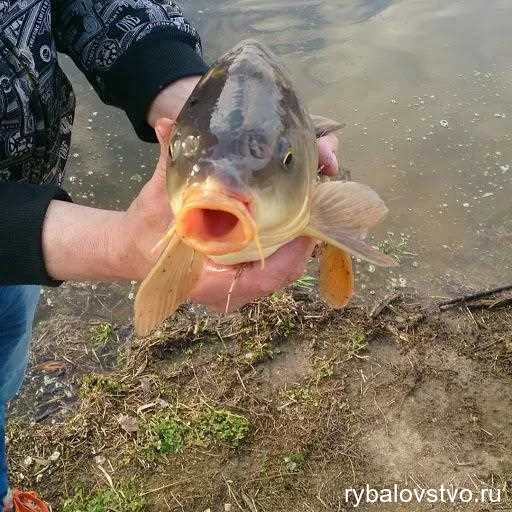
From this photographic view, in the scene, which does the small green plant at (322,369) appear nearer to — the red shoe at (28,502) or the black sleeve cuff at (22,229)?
the red shoe at (28,502)

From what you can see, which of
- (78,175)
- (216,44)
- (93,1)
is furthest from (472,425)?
(216,44)

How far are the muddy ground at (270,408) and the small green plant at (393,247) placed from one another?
0.51m

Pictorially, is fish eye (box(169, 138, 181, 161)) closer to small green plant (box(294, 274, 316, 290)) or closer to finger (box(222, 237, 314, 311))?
finger (box(222, 237, 314, 311))

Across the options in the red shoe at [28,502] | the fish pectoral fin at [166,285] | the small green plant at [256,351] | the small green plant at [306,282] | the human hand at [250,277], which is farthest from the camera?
the small green plant at [306,282]

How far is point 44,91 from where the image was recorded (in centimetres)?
202

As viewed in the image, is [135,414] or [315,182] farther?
[135,414]

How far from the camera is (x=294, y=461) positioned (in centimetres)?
292

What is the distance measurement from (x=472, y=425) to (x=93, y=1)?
2.28m

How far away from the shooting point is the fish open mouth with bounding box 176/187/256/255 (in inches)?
45.9

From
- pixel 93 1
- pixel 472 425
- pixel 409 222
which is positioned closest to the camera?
pixel 93 1

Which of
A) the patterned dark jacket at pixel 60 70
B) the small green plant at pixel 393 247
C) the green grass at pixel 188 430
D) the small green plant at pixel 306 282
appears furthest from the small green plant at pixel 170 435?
the small green plant at pixel 393 247

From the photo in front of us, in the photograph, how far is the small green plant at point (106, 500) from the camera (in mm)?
2809

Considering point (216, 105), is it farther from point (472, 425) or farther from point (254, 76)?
point (472, 425)

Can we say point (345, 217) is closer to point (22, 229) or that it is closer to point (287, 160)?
point (287, 160)
